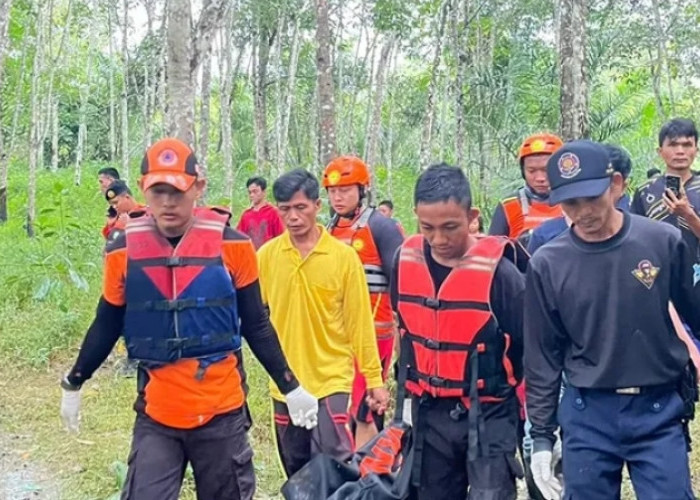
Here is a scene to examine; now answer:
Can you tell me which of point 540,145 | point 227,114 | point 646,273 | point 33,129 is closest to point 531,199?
point 540,145

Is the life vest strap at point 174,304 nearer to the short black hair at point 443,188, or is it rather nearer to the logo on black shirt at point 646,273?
the short black hair at point 443,188

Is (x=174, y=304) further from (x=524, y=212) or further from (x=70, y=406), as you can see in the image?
(x=524, y=212)

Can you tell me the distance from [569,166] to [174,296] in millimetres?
1550

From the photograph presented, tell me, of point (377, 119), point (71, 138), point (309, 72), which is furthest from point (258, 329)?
point (71, 138)

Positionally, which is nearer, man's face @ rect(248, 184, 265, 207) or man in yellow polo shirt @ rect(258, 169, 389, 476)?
man in yellow polo shirt @ rect(258, 169, 389, 476)

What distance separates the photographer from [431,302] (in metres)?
3.26

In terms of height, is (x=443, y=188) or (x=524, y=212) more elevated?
(x=443, y=188)

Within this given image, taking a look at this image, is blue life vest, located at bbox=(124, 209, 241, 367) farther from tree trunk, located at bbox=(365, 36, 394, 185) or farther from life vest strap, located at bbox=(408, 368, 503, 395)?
tree trunk, located at bbox=(365, 36, 394, 185)

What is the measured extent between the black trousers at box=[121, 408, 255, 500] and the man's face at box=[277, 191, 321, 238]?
42.1 inches

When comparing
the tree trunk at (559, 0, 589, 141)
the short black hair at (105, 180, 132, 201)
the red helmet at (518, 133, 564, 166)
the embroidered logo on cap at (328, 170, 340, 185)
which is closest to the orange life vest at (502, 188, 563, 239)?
the red helmet at (518, 133, 564, 166)

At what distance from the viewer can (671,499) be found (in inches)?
109

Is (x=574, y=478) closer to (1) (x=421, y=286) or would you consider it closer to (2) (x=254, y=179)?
(1) (x=421, y=286)

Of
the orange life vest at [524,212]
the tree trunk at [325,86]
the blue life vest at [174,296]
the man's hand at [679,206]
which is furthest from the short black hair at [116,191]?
the man's hand at [679,206]

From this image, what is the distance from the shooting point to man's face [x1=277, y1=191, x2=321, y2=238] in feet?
13.8
